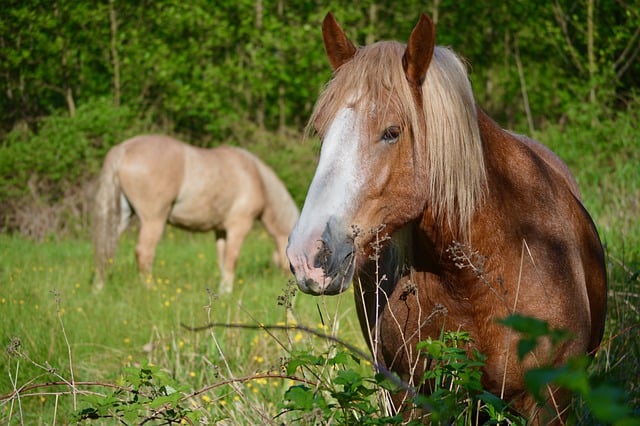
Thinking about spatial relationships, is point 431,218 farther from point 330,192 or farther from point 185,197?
point 185,197

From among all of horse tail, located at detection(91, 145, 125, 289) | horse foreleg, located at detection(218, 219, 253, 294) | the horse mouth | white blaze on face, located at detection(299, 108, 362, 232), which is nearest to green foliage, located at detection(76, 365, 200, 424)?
the horse mouth

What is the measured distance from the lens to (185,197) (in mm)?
9773

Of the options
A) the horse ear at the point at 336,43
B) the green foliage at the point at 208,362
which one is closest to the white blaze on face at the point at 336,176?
the green foliage at the point at 208,362

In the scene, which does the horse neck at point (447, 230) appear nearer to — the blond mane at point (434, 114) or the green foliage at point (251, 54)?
the blond mane at point (434, 114)

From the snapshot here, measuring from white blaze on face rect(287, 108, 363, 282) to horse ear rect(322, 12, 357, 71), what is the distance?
1.34ft

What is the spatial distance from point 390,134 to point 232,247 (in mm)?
7563

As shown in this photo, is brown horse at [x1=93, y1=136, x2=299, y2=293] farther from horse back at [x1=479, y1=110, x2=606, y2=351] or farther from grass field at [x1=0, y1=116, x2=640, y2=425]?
horse back at [x1=479, y1=110, x2=606, y2=351]

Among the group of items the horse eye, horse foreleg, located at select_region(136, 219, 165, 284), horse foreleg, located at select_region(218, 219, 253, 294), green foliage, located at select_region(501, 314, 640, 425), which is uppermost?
green foliage, located at select_region(501, 314, 640, 425)

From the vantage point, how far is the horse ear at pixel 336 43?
2.72 m

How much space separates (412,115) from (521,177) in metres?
0.57

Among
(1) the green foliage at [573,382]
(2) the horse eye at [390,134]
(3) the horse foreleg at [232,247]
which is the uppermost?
(1) the green foliage at [573,382]

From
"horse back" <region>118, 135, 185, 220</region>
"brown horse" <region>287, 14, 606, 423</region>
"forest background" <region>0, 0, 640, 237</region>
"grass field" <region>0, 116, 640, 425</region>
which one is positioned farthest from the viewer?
"forest background" <region>0, 0, 640, 237</region>

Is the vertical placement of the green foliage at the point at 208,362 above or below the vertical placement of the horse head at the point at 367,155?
below

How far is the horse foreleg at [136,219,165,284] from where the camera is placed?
894cm
